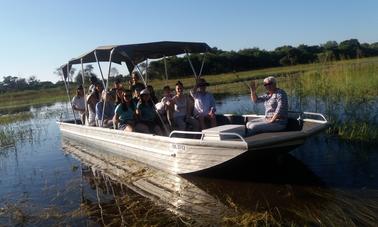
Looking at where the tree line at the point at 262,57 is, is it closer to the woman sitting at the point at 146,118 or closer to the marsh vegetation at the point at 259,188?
the marsh vegetation at the point at 259,188

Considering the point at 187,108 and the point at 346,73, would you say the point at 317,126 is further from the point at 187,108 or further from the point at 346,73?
the point at 346,73

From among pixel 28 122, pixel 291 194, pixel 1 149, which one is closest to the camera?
pixel 291 194

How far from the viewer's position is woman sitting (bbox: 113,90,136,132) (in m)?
11.4

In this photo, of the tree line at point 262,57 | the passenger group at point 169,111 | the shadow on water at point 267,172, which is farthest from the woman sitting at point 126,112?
the tree line at point 262,57

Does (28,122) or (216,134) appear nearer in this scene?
(216,134)

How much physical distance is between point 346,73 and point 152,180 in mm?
8036

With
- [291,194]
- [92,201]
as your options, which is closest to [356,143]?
[291,194]

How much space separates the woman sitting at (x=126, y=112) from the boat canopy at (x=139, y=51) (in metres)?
0.92

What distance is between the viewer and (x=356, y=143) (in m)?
10.8

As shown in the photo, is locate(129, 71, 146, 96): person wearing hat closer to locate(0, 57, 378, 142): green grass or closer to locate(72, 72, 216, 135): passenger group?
locate(72, 72, 216, 135): passenger group

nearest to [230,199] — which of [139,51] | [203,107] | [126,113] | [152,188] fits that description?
[152,188]

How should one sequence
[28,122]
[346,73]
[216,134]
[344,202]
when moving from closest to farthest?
[344,202] < [216,134] < [346,73] < [28,122]

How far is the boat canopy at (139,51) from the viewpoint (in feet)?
34.9

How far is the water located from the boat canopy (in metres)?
2.83
